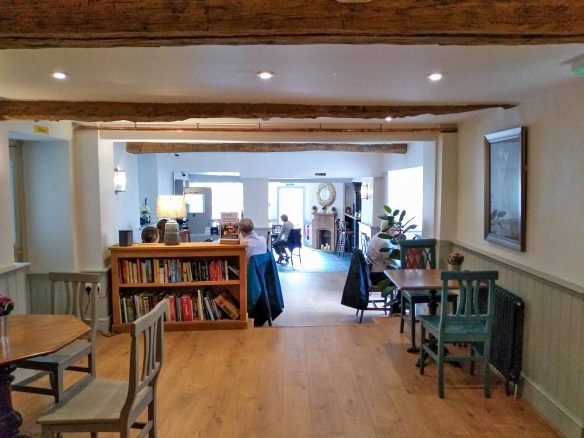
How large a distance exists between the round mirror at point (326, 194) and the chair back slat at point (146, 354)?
1192cm

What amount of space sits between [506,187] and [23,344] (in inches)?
141

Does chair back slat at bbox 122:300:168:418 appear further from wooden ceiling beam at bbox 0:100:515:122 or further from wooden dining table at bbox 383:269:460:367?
wooden dining table at bbox 383:269:460:367

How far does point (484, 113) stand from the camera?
409 centimetres

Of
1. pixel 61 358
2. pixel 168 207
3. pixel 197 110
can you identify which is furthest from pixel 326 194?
pixel 61 358

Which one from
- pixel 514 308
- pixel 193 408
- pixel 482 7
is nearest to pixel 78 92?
pixel 193 408

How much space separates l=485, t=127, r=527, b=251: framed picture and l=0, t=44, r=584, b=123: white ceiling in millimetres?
382

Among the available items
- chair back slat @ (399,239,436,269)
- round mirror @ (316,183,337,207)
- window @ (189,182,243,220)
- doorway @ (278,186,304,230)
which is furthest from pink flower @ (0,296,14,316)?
doorway @ (278,186,304,230)

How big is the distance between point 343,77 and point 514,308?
2.15 m

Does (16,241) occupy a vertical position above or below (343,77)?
below

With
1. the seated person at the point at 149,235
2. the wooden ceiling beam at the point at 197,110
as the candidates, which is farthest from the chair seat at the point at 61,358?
the seated person at the point at 149,235

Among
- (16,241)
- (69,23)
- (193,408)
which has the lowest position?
(193,408)

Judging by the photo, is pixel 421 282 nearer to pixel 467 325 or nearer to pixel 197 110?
pixel 467 325

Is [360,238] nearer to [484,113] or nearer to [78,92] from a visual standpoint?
[484,113]

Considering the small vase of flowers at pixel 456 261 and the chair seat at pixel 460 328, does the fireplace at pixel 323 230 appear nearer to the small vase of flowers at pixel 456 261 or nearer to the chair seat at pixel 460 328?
the small vase of flowers at pixel 456 261
